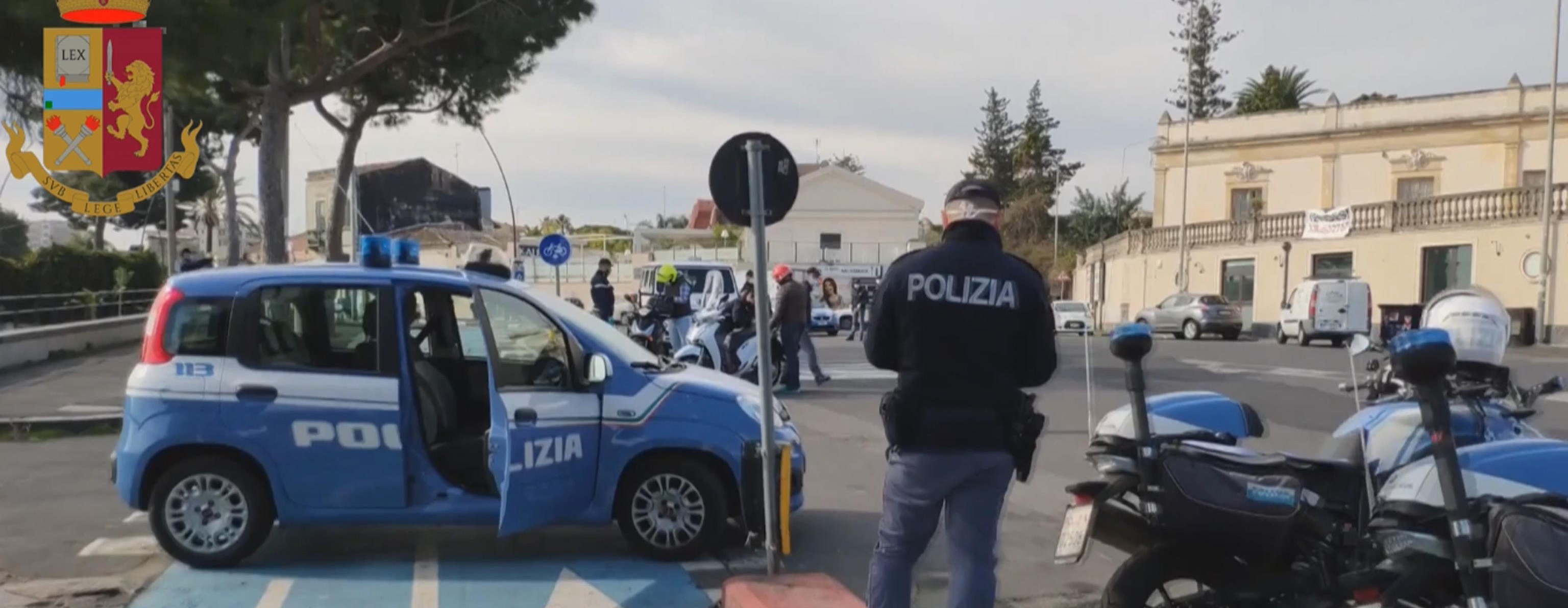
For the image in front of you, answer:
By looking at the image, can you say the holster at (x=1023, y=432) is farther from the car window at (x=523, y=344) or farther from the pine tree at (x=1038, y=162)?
the pine tree at (x=1038, y=162)

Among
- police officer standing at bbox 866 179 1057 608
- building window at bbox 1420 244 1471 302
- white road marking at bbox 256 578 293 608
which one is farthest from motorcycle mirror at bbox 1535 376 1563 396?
building window at bbox 1420 244 1471 302

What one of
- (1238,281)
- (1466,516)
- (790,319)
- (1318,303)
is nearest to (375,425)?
(1466,516)

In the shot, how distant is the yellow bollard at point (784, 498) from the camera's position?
6445mm

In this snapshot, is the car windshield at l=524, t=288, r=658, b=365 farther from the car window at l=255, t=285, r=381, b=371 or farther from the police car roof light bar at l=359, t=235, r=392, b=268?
the car window at l=255, t=285, r=381, b=371

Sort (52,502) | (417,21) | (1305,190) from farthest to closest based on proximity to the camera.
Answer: (1305,190)
(417,21)
(52,502)

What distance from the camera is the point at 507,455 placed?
20.5 ft

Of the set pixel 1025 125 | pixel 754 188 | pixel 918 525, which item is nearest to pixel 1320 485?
pixel 918 525

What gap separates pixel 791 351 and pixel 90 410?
813cm

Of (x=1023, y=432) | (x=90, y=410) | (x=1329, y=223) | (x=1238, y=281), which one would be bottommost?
(x=90, y=410)

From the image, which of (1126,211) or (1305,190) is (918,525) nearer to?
(1305,190)

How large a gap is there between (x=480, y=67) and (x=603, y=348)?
701 inches

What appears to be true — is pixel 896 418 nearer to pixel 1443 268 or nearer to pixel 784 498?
pixel 784 498

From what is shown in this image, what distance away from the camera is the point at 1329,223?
4191cm

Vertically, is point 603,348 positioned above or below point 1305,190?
below
